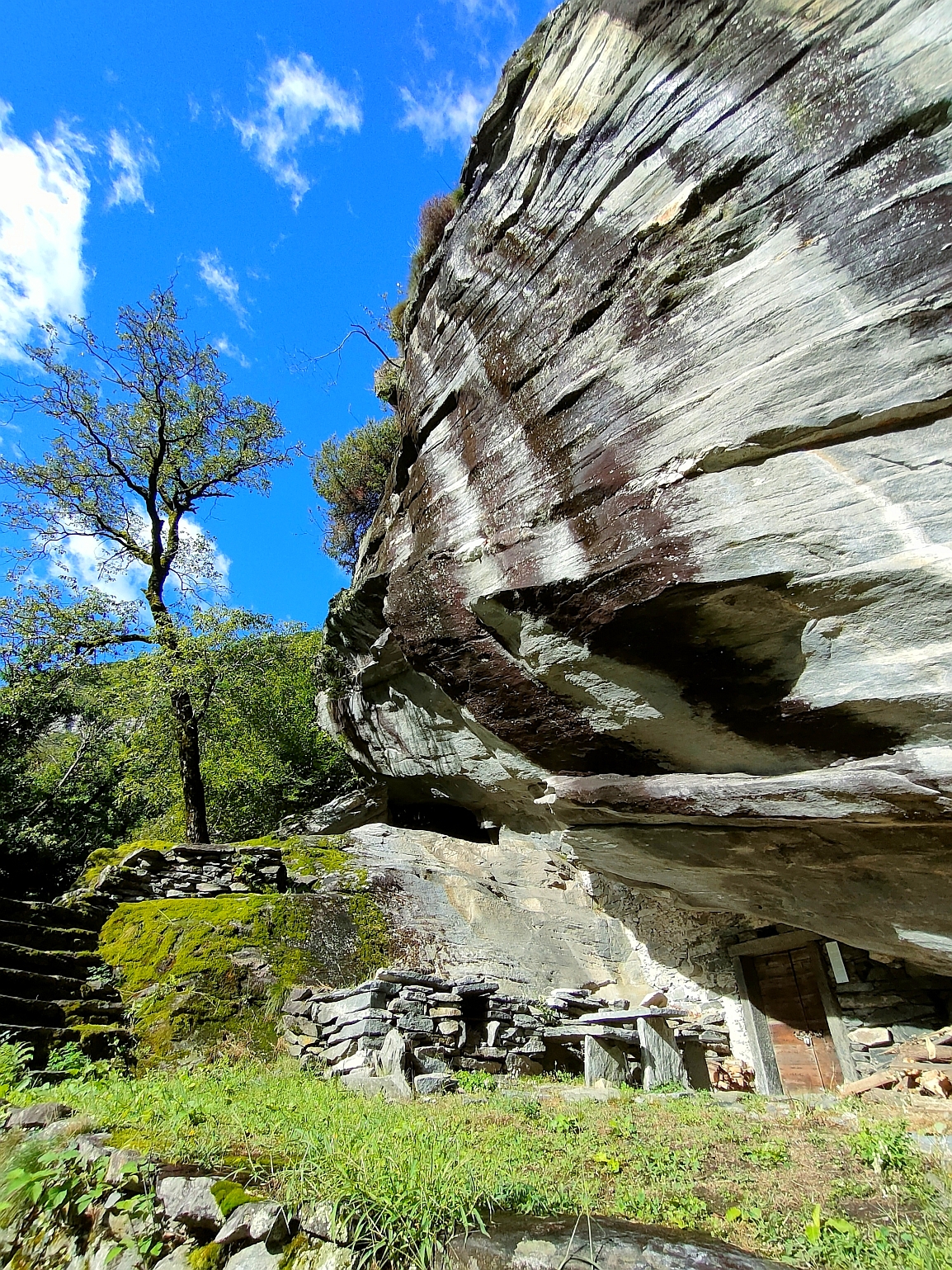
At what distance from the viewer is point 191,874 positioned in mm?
8594

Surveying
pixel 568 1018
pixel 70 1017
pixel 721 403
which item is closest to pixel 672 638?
pixel 721 403

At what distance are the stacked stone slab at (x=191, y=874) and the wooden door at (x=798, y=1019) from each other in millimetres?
6379

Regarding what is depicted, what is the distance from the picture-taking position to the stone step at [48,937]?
6.58 metres

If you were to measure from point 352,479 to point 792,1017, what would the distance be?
11.8 meters

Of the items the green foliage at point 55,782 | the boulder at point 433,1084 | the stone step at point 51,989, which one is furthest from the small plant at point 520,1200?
the green foliage at point 55,782

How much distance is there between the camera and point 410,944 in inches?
323

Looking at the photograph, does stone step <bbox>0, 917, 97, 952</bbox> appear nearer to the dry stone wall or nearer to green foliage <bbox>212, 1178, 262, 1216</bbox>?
the dry stone wall

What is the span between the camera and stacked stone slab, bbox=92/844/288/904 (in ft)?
26.8

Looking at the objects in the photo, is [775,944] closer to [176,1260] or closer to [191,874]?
[176,1260]

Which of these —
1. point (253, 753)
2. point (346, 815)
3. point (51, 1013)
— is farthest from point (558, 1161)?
point (253, 753)

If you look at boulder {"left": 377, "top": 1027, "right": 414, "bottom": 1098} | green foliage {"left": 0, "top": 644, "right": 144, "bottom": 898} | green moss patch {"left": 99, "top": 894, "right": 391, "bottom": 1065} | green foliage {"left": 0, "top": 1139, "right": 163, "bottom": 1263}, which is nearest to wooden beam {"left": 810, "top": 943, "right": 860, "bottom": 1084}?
boulder {"left": 377, "top": 1027, "right": 414, "bottom": 1098}

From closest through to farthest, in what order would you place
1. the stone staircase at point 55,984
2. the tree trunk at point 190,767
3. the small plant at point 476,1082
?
the small plant at point 476,1082 < the stone staircase at point 55,984 < the tree trunk at point 190,767

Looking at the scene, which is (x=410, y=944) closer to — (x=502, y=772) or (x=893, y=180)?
(x=502, y=772)

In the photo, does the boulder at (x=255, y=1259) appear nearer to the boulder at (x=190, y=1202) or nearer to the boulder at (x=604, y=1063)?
the boulder at (x=190, y=1202)
